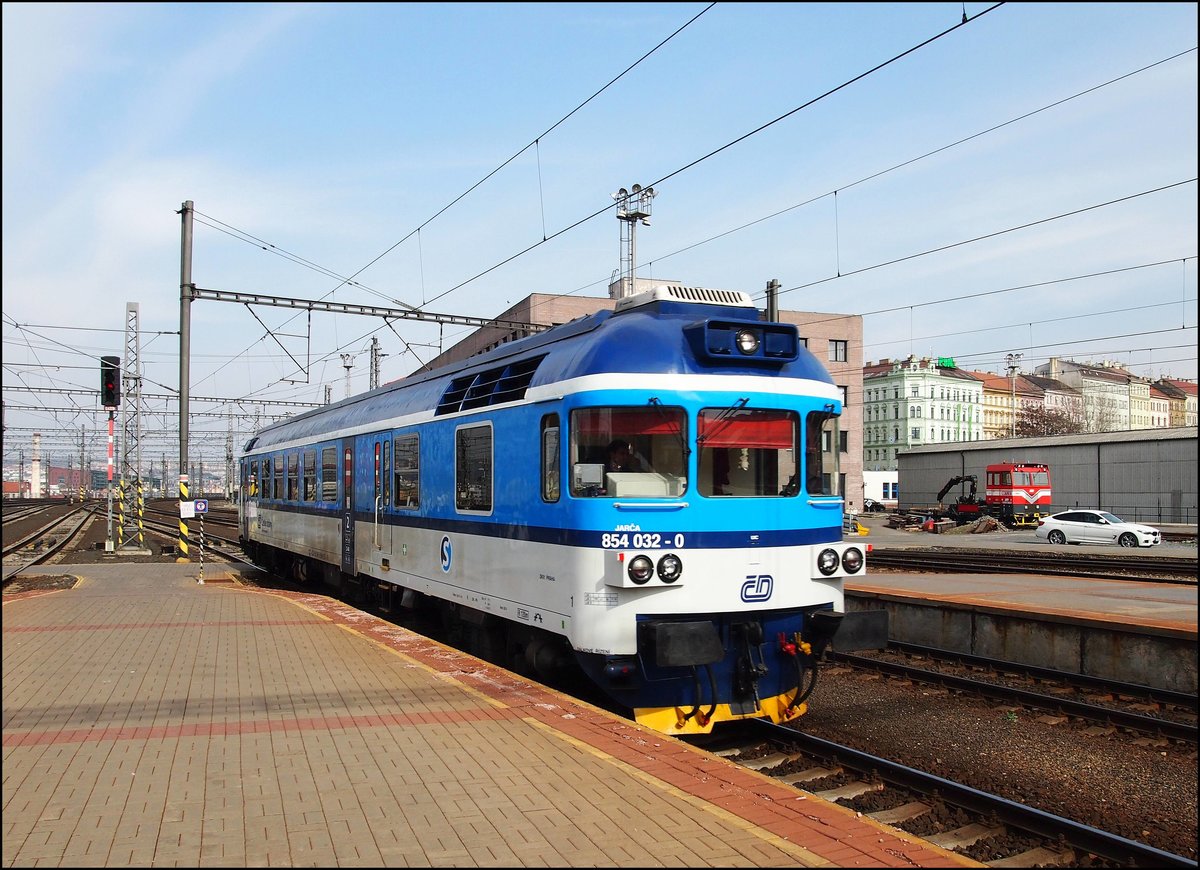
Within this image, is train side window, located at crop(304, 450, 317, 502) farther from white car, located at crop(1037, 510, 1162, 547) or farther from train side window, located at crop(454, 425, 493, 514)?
white car, located at crop(1037, 510, 1162, 547)

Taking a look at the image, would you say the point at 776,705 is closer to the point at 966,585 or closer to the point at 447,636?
the point at 447,636

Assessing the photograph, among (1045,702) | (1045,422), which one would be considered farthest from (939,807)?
(1045,422)

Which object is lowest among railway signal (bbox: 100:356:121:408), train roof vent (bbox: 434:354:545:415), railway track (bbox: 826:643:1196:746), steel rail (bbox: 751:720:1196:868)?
railway track (bbox: 826:643:1196:746)

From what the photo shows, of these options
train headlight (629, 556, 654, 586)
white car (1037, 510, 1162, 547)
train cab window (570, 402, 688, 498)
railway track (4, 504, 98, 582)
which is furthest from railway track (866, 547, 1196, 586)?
railway track (4, 504, 98, 582)

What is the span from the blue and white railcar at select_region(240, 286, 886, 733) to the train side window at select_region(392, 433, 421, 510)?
6.12 feet

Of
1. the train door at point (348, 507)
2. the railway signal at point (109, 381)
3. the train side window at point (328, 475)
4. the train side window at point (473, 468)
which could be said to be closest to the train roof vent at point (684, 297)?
the train side window at point (473, 468)

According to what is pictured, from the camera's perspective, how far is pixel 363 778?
18.9ft

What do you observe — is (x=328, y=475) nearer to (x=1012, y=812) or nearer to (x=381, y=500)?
(x=381, y=500)

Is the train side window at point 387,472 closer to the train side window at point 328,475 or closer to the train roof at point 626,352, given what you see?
the train roof at point 626,352

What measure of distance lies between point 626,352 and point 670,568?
1.79m

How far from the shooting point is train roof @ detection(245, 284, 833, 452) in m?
8.01

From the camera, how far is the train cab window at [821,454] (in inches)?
338

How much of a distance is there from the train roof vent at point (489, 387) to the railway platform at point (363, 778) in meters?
2.61

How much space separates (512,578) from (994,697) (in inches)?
207
